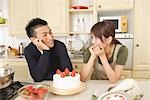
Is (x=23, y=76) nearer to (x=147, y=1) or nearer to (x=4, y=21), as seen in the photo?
(x=4, y=21)

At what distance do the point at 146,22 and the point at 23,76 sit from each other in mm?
1875

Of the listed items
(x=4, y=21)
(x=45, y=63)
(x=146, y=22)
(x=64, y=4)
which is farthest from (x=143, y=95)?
(x=4, y=21)

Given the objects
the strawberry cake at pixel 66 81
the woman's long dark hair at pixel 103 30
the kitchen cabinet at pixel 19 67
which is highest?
the woman's long dark hair at pixel 103 30

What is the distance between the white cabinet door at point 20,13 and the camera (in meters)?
3.00

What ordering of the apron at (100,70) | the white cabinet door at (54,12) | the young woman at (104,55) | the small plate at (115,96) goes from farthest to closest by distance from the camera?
the white cabinet door at (54,12) < the apron at (100,70) < the young woman at (104,55) < the small plate at (115,96)

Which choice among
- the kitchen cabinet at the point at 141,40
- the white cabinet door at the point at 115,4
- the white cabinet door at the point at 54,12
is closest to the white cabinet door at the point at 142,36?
the kitchen cabinet at the point at 141,40

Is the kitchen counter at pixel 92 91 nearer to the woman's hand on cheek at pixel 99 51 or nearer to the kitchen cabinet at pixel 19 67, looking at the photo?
the woman's hand on cheek at pixel 99 51

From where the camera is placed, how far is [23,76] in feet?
9.93

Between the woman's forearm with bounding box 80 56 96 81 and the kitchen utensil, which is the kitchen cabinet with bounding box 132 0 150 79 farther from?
the kitchen utensil

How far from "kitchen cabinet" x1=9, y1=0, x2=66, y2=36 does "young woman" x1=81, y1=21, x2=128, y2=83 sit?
1261mm

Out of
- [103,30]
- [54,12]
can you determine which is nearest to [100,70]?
[103,30]

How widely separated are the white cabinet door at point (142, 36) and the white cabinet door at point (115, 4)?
10cm

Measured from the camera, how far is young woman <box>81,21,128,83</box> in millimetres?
1703

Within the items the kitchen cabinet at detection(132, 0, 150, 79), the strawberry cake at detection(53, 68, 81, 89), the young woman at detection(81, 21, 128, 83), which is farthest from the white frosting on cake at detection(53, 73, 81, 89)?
the kitchen cabinet at detection(132, 0, 150, 79)
